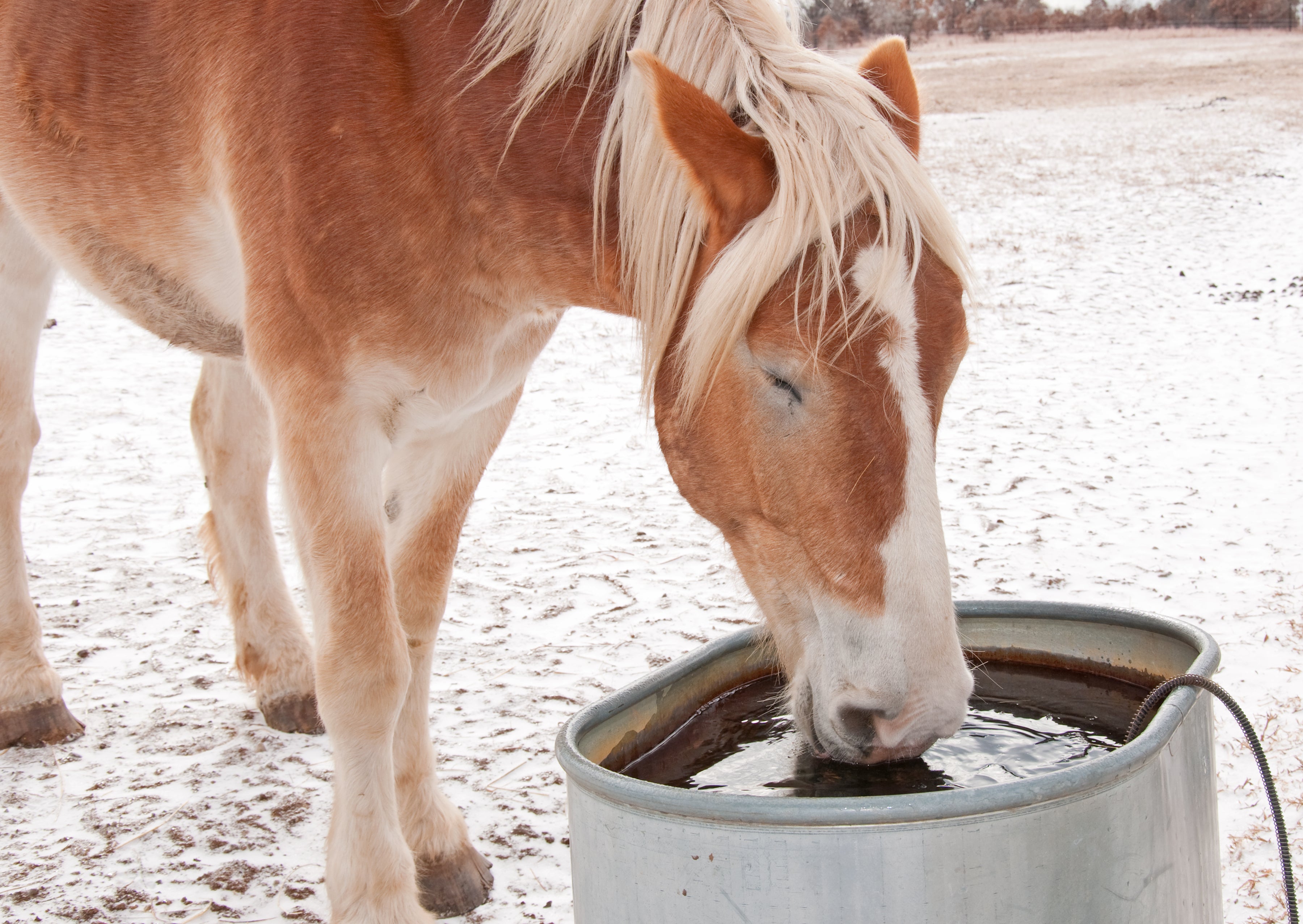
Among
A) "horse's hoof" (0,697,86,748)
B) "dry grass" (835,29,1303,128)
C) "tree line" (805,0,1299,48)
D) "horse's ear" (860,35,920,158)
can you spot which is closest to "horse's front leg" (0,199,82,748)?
"horse's hoof" (0,697,86,748)

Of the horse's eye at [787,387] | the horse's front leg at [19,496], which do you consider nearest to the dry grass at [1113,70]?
the horse's front leg at [19,496]

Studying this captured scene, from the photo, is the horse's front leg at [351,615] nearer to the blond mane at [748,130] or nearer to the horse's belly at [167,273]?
the horse's belly at [167,273]

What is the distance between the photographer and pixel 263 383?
2225mm

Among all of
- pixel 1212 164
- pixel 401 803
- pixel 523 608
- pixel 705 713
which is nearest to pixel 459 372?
pixel 705 713

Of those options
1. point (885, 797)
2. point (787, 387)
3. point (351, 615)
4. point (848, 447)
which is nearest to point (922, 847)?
point (885, 797)

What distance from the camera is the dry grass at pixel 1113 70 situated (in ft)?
76.4

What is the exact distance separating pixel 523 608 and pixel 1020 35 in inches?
1967

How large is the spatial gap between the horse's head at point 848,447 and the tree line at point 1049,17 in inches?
1670

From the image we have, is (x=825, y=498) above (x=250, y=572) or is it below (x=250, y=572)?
above

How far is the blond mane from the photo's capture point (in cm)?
162

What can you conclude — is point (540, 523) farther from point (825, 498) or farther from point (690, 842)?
point (690, 842)

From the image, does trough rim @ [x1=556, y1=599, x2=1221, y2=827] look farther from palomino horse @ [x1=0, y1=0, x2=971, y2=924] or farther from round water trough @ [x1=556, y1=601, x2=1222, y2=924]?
palomino horse @ [x1=0, y1=0, x2=971, y2=924]

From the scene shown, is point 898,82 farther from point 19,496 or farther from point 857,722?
point 19,496

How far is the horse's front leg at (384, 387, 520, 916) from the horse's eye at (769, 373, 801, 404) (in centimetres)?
105
